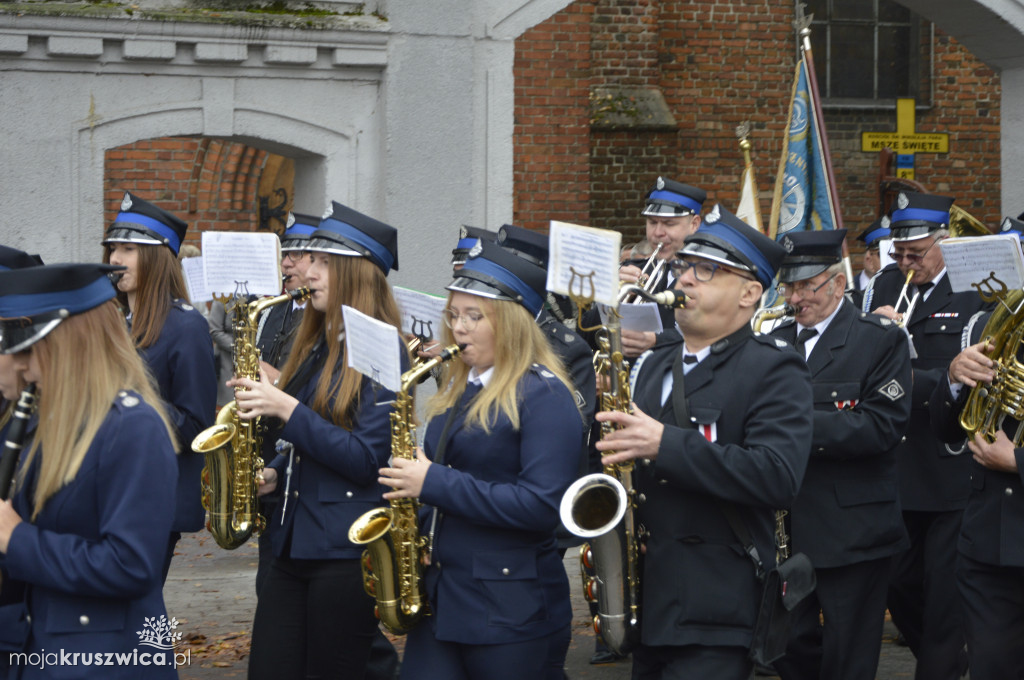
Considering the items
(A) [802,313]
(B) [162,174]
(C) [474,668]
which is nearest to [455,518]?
(C) [474,668]

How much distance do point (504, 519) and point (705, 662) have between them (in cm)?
75

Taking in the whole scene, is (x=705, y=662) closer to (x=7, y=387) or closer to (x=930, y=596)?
(x=7, y=387)

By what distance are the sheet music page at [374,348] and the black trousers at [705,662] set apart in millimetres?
1217

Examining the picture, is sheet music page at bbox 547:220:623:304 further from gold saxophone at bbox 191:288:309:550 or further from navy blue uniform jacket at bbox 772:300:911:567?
navy blue uniform jacket at bbox 772:300:911:567

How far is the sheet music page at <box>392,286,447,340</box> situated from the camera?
5484mm

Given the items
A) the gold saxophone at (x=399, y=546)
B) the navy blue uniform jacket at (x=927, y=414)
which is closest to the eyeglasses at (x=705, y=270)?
the gold saxophone at (x=399, y=546)

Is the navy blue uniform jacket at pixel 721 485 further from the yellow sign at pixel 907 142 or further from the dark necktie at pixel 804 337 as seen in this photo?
the yellow sign at pixel 907 142

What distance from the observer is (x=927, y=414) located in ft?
20.8

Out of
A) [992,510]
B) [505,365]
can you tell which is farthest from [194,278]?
[992,510]

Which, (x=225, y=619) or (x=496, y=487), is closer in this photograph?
(x=496, y=487)

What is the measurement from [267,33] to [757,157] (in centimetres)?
907

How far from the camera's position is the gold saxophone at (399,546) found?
4.34m

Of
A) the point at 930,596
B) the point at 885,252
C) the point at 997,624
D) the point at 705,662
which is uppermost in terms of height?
the point at 885,252

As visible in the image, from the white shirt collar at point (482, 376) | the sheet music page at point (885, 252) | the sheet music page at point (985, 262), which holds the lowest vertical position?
the white shirt collar at point (482, 376)
